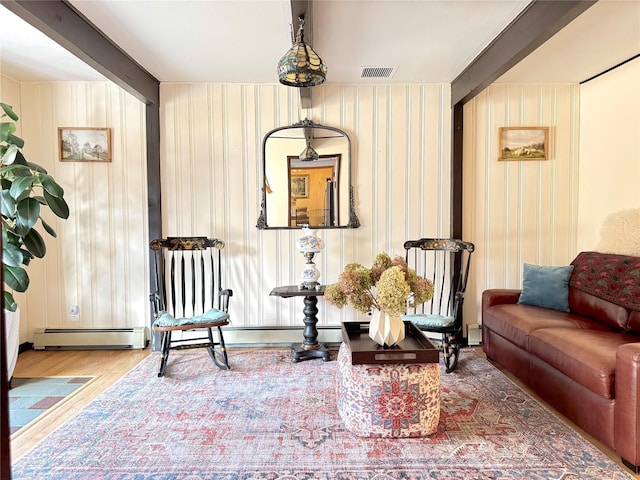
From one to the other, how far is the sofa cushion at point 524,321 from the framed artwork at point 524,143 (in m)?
1.55

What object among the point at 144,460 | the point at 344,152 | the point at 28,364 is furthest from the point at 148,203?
the point at 144,460

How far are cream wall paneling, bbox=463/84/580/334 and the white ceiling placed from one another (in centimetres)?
25

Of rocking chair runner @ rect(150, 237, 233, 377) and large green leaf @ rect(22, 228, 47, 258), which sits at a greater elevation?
large green leaf @ rect(22, 228, 47, 258)

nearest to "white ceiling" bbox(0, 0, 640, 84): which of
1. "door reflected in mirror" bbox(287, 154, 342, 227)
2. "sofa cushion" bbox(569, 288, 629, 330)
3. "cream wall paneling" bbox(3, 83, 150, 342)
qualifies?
"cream wall paneling" bbox(3, 83, 150, 342)

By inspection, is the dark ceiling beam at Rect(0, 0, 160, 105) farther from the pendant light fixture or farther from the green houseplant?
the pendant light fixture

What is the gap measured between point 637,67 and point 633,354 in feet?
8.40

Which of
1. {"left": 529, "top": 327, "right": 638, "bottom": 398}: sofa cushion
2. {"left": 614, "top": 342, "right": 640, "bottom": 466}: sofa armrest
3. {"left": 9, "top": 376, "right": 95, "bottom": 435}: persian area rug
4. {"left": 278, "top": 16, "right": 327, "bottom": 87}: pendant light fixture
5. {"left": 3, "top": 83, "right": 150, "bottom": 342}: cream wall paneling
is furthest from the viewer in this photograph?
{"left": 3, "top": 83, "right": 150, "bottom": 342}: cream wall paneling

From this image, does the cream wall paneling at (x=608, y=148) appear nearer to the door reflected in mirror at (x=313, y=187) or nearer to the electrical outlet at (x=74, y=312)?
the door reflected in mirror at (x=313, y=187)

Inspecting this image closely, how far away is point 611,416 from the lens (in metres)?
1.93

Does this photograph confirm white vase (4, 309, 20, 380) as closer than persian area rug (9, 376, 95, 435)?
No

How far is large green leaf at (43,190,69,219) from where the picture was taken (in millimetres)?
2816

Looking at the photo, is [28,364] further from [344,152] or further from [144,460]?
[344,152]

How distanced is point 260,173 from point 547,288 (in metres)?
2.73

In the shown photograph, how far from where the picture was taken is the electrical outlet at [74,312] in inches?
148
